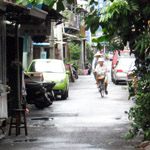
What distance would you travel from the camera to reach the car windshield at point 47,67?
887 inches

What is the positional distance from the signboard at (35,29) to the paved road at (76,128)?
2.60m

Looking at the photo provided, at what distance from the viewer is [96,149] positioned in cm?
962

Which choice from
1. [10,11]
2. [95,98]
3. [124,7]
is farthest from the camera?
[95,98]

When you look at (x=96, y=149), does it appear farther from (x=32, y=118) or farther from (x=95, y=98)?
(x=95, y=98)

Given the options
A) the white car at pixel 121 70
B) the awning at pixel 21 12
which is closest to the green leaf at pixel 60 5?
the awning at pixel 21 12

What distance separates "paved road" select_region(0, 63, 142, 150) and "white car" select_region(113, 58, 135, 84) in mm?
13012

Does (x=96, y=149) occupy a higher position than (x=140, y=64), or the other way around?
(x=140, y=64)

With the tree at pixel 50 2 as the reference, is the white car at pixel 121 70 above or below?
below

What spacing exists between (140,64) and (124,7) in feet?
5.35

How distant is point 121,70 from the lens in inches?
1305

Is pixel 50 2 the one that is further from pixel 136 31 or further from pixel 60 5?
pixel 136 31

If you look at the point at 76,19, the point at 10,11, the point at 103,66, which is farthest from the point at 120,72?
the point at 76,19

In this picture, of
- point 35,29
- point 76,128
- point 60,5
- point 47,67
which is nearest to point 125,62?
point 47,67

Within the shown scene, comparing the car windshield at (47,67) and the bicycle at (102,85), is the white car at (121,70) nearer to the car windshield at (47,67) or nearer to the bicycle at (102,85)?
the bicycle at (102,85)
